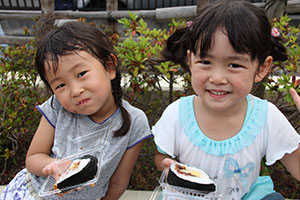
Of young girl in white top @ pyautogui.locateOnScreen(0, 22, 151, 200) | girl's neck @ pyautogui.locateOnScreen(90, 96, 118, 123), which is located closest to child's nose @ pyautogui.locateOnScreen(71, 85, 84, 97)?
young girl in white top @ pyautogui.locateOnScreen(0, 22, 151, 200)

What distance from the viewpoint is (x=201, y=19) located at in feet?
4.23

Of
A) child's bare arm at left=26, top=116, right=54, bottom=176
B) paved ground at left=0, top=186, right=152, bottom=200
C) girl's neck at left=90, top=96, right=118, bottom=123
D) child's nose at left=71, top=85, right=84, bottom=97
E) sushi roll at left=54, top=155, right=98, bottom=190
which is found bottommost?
paved ground at left=0, top=186, right=152, bottom=200

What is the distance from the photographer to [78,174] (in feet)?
4.18

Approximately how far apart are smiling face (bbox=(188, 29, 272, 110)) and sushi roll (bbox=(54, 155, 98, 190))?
2.08 feet

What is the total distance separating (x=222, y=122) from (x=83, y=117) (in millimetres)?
815

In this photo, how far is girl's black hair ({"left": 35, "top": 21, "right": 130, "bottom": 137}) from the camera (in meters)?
1.44

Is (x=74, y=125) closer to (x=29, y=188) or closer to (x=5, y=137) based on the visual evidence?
(x=29, y=188)

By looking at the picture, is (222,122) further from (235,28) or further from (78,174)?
(78,174)

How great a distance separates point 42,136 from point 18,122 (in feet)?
2.91

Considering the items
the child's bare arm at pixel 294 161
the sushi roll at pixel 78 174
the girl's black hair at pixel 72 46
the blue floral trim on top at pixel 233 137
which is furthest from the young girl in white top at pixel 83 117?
the child's bare arm at pixel 294 161

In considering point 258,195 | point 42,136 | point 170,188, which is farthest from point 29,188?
point 258,195

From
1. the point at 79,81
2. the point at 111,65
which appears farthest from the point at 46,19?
the point at 79,81

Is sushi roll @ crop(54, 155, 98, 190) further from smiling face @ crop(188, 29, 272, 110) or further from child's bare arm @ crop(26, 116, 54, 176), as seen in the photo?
smiling face @ crop(188, 29, 272, 110)

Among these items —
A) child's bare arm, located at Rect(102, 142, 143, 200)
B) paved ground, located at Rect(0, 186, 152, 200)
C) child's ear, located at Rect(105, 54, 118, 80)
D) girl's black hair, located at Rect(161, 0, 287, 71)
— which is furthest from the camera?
paved ground, located at Rect(0, 186, 152, 200)
